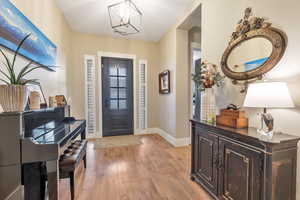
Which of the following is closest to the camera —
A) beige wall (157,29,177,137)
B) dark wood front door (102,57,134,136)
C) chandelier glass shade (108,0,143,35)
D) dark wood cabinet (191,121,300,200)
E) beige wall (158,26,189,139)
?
dark wood cabinet (191,121,300,200)

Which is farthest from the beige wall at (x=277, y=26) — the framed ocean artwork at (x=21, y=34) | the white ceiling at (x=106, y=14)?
the framed ocean artwork at (x=21, y=34)

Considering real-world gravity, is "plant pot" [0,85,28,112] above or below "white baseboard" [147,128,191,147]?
above

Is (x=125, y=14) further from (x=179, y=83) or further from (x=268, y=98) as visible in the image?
(x=268, y=98)

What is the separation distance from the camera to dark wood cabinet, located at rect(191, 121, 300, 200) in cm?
104

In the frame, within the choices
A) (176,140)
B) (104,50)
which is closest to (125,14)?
(104,50)

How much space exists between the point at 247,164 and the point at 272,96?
62cm

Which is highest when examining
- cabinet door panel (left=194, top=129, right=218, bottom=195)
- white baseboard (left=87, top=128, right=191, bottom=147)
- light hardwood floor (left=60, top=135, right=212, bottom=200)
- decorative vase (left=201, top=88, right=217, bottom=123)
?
decorative vase (left=201, top=88, right=217, bottom=123)

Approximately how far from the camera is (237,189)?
129 cm

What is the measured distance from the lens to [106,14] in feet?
9.55

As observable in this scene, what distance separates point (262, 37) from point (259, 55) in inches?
7.1

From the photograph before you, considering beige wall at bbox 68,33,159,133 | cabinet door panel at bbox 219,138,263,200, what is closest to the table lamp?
cabinet door panel at bbox 219,138,263,200

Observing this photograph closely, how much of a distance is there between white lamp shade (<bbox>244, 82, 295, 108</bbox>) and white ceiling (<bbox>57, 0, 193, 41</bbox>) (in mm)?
2254

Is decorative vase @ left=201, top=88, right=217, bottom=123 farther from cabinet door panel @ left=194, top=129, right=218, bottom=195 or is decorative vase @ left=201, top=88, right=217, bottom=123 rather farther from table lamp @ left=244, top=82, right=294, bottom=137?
table lamp @ left=244, top=82, right=294, bottom=137

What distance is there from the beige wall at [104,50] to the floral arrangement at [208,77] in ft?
8.21
